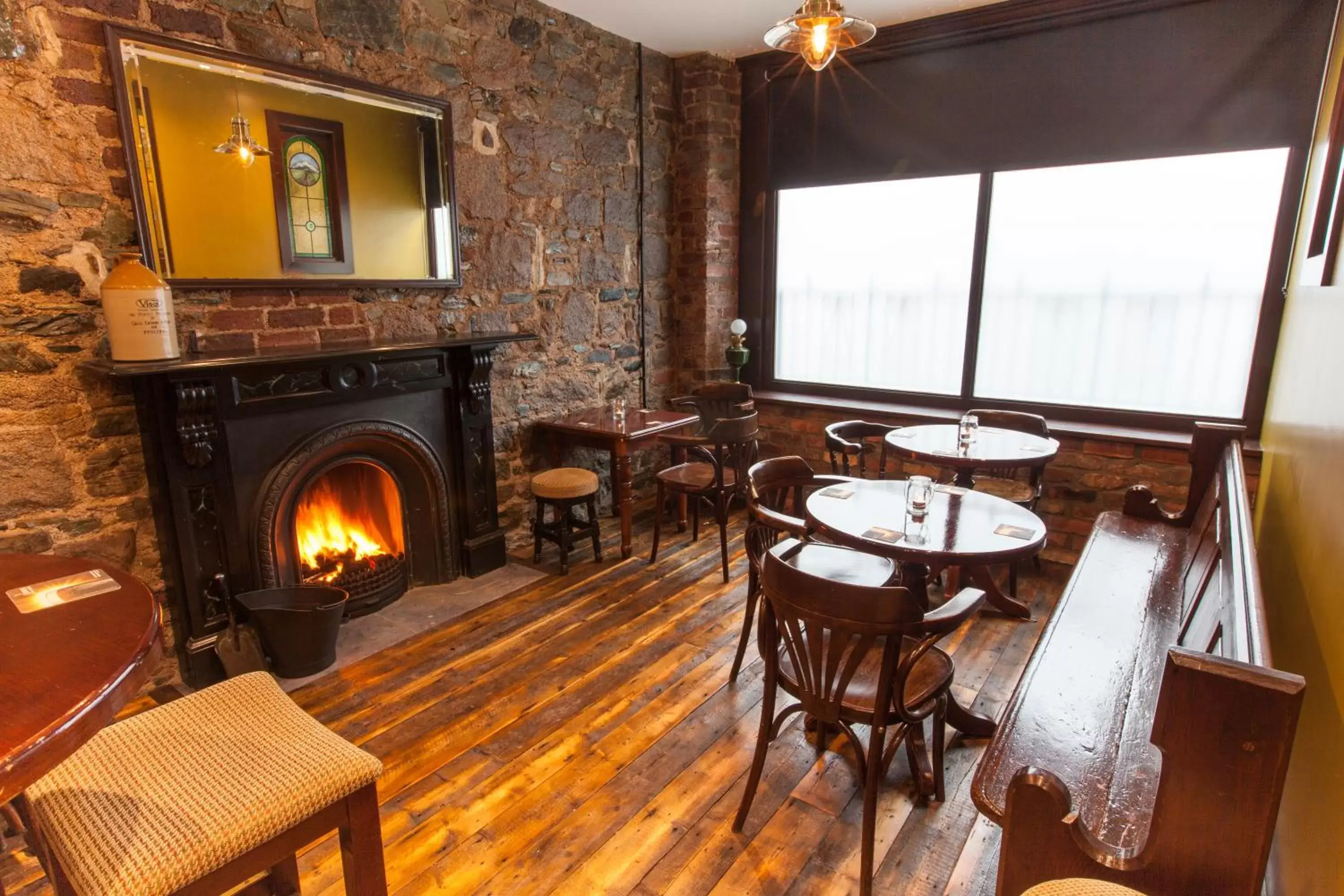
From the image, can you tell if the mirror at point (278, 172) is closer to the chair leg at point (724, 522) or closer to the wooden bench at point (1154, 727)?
the chair leg at point (724, 522)

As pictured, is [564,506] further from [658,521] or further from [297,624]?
[297,624]

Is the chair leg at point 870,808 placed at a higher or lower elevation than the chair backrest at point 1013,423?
lower

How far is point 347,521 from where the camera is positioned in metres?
3.46

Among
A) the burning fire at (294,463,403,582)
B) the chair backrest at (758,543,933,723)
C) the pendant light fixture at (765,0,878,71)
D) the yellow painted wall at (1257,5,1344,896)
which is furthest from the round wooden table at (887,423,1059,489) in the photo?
the burning fire at (294,463,403,582)

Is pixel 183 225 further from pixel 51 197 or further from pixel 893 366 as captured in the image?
pixel 893 366

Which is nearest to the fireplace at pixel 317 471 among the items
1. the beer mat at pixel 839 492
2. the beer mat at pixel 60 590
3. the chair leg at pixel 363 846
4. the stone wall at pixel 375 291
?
the stone wall at pixel 375 291

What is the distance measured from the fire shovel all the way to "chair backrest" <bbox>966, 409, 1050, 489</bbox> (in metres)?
3.35

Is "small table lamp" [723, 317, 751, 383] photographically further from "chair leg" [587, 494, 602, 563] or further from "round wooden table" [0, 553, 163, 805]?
"round wooden table" [0, 553, 163, 805]

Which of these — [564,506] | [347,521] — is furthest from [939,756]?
[347,521]

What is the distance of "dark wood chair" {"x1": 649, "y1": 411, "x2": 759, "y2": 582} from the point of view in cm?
368

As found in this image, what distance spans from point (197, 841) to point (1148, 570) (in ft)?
8.80

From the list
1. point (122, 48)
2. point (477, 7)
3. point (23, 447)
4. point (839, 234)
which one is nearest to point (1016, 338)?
point (839, 234)

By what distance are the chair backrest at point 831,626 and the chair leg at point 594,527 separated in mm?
2032

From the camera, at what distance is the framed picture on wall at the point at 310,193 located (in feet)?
9.30
